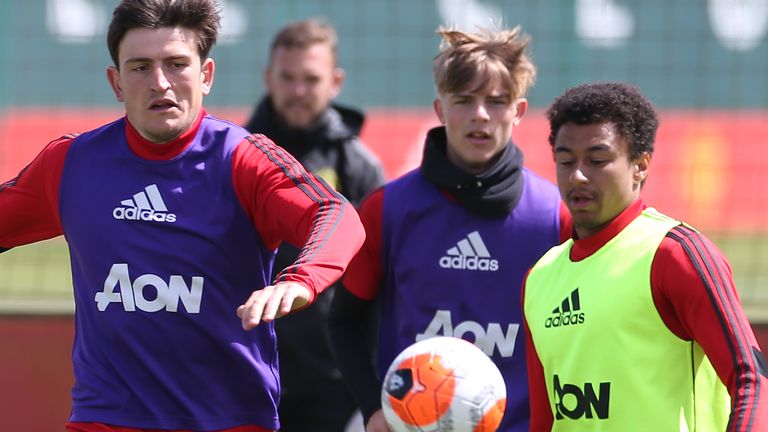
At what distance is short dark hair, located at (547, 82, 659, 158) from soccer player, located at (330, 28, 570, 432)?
830 millimetres

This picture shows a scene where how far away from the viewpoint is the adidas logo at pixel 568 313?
3.78m

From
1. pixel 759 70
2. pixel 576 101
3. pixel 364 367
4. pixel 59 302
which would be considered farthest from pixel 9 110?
pixel 576 101

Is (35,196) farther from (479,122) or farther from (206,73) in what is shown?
(479,122)

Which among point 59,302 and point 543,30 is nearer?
point 59,302

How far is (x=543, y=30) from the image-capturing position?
11.4m

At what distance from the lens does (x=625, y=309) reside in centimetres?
361

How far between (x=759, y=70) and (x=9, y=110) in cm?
698

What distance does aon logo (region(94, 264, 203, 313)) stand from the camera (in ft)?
12.9

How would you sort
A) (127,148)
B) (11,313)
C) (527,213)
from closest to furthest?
(127,148) → (527,213) → (11,313)

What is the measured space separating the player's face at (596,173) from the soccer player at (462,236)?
2.73 feet

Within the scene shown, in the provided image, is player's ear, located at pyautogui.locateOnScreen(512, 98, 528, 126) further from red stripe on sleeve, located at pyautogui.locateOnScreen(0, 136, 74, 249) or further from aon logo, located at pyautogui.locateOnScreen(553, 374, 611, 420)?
red stripe on sleeve, located at pyautogui.locateOnScreen(0, 136, 74, 249)

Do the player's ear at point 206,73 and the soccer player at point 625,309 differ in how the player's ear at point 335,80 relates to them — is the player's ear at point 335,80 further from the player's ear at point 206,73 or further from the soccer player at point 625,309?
the soccer player at point 625,309

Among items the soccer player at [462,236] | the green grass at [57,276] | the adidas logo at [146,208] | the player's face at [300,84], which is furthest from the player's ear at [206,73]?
the green grass at [57,276]

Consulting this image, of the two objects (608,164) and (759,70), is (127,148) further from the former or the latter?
(759,70)
